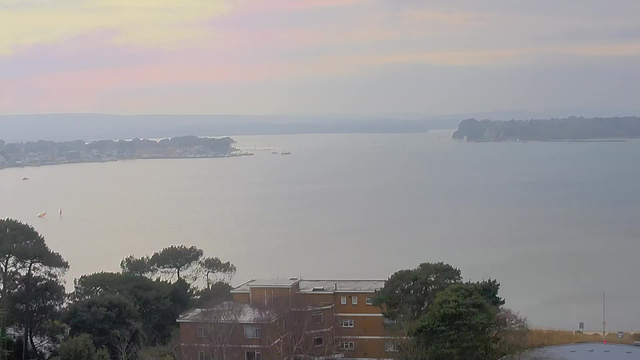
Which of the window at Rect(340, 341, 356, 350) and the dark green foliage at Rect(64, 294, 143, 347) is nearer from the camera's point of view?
the dark green foliage at Rect(64, 294, 143, 347)

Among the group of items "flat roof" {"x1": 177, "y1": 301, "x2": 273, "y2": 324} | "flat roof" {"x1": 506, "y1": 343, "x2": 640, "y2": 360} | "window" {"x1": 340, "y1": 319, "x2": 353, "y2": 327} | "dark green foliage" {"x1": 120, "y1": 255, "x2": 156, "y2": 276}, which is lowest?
"flat roof" {"x1": 506, "y1": 343, "x2": 640, "y2": 360}

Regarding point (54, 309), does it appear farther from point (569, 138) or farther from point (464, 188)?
point (569, 138)

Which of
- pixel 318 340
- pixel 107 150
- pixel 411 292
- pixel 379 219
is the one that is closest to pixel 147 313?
pixel 318 340

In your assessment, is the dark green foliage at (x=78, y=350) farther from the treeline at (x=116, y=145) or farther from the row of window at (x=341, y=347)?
the treeline at (x=116, y=145)

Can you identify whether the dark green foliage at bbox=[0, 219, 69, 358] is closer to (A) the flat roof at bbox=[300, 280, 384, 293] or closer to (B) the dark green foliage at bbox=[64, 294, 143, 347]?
(B) the dark green foliage at bbox=[64, 294, 143, 347]

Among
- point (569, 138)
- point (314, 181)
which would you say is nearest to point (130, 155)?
point (314, 181)

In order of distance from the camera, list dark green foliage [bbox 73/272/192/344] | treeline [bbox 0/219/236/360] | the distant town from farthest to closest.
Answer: the distant town < dark green foliage [bbox 73/272/192/344] < treeline [bbox 0/219/236/360]

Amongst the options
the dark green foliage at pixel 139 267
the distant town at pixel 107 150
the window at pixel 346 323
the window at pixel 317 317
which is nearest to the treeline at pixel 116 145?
the distant town at pixel 107 150

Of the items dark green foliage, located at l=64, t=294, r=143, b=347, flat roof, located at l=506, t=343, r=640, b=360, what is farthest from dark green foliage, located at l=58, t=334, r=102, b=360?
flat roof, located at l=506, t=343, r=640, b=360
